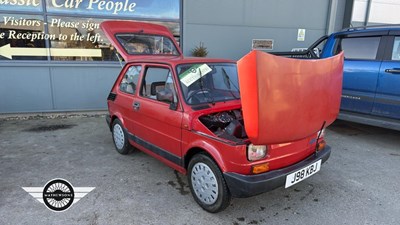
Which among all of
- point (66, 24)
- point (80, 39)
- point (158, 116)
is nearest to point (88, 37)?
point (80, 39)

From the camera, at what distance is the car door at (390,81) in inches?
176

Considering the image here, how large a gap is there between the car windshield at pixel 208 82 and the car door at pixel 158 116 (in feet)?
0.48

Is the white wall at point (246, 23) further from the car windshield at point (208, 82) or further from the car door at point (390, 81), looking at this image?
the car windshield at point (208, 82)

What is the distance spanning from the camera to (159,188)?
133 inches

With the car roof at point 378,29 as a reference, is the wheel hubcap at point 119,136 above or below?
below

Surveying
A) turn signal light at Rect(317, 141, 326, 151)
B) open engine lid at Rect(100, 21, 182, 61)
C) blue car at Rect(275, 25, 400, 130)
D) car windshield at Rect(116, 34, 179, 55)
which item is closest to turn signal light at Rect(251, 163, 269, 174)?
turn signal light at Rect(317, 141, 326, 151)

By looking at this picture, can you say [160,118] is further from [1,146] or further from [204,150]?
[1,146]

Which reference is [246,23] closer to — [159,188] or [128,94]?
[128,94]

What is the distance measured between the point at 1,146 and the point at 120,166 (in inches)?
90.5

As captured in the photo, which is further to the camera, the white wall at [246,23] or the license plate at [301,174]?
the white wall at [246,23]

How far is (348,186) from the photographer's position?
345 centimetres

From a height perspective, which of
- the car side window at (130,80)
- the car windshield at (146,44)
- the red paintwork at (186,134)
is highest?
the car windshield at (146,44)

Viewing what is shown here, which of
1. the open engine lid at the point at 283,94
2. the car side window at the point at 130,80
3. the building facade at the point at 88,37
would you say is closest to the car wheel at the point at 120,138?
the car side window at the point at 130,80

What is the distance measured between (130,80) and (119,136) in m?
0.90
